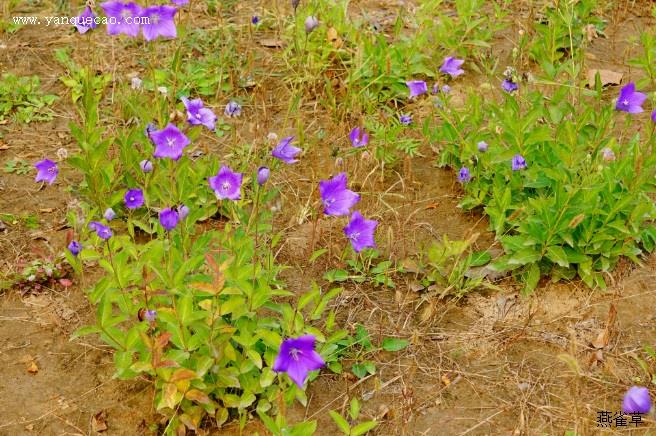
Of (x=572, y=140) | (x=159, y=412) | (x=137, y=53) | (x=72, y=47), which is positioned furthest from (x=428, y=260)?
(x=72, y=47)

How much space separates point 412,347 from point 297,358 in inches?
29.4

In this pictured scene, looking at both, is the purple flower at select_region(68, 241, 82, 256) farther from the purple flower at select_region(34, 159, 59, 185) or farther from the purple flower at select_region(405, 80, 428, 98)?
the purple flower at select_region(405, 80, 428, 98)

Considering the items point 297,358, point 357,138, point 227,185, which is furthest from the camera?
point 357,138

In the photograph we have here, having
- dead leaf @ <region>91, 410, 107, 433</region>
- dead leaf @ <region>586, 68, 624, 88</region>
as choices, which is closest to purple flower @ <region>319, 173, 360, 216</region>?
dead leaf @ <region>91, 410, 107, 433</region>

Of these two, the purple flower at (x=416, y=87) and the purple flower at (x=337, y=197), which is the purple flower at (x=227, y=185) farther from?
A: the purple flower at (x=416, y=87)

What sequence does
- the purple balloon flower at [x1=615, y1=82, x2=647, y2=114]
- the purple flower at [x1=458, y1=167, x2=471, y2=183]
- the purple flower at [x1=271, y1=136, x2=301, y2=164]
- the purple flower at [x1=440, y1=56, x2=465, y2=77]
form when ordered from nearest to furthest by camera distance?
the purple flower at [x1=271, y1=136, x2=301, y2=164], the purple balloon flower at [x1=615, y1=82, x2=647, y2=114], the purple flower at [x1=458, y1=167, x2=471, y2=183], the purple flower at [x1=440, y1=56, x2=465, y2=77]

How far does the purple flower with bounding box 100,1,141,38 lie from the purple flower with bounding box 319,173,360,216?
3.16ft

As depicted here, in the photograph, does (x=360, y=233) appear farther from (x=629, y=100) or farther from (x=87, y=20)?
(x=87, y=20)

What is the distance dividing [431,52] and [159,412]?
8.87 ft

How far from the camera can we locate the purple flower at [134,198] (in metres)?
3.25

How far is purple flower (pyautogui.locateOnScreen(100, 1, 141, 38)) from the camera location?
2875mm

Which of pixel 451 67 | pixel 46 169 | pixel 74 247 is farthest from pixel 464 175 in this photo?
pixel 46 169

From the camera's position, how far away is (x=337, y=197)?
2.83 meters

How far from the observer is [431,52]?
14.3 feet
